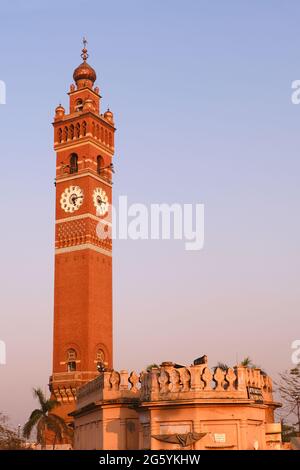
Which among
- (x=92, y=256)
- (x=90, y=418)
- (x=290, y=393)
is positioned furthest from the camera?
(x=92, y=256)

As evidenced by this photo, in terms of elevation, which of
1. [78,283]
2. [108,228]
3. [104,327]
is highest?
[108,228]

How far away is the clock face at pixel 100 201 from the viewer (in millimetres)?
71125

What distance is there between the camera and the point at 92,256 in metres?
68.9

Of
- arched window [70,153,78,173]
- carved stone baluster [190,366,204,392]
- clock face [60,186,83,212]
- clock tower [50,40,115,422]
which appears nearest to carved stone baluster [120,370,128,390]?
carved stone baluster [190,366,204,392]

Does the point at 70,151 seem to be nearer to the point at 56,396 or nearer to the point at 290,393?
the point at 56,396

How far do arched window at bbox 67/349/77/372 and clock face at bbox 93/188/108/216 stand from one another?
14515 mm

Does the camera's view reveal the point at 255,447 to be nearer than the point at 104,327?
Yes

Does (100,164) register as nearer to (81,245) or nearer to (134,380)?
(81,245)

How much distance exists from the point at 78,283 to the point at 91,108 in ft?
61.6

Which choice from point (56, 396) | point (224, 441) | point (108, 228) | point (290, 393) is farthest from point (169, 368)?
point (108, 228)

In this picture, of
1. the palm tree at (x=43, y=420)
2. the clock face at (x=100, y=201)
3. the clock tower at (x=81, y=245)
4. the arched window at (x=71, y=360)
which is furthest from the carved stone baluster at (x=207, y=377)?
the clock face at (x=100, y=201)

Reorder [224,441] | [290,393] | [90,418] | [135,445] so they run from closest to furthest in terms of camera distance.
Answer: [224,441], [135,445], [90,418], [290,393]

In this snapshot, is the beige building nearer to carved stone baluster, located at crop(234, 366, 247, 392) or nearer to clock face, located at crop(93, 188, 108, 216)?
carved stone baluster, located at crop(234, 366, 247, 392)

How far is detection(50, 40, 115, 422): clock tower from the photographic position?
65.9 m
